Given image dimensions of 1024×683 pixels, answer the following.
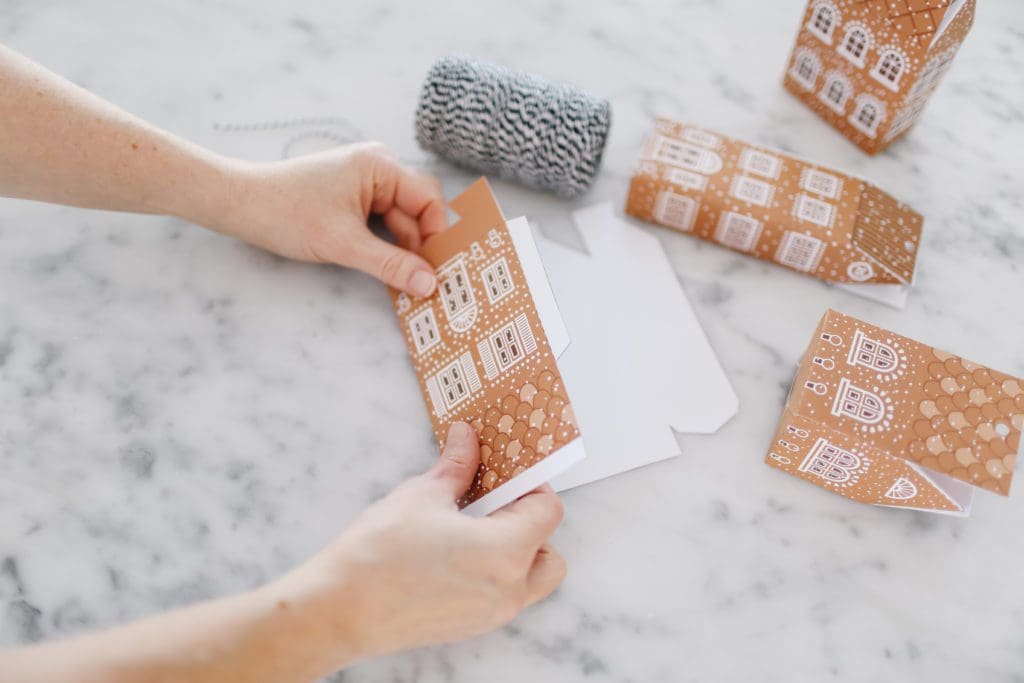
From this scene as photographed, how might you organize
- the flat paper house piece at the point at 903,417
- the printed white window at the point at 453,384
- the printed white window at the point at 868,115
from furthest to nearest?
1. the printed white window at the point at 868,115
2. the printed white window at the point at 453,384
3. the flat paper house piece at the point at 903,417

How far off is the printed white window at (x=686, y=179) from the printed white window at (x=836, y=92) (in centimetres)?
20

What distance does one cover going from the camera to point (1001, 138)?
0.91 m

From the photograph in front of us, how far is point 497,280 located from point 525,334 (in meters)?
0.07

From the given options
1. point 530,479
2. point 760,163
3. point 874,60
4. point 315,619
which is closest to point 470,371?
point 530,479

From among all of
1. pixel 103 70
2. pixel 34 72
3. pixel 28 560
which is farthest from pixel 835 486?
pixel 103 70

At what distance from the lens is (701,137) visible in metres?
0.82

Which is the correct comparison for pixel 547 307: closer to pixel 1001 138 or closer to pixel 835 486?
pixel 835 486

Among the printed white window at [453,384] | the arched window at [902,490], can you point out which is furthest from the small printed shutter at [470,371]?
the arched window at [902,490]

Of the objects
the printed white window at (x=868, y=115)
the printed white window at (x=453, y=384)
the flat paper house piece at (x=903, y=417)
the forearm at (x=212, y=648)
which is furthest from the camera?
the printed white window at (x=868, y=115)

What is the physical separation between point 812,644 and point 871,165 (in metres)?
0.52

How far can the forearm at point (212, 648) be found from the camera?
0.51m

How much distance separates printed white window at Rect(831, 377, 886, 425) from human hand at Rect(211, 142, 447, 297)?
381 millimetres

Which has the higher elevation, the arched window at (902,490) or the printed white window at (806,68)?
the printed white window at (806,68)

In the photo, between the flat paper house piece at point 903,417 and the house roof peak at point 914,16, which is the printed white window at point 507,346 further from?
the house roof peak at point 914,16
